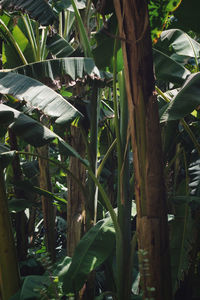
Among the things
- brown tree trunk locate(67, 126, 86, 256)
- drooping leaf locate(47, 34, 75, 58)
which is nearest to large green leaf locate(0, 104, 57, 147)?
drooping leaf locate(47, 34, 75, 58)

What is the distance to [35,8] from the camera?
132 inches

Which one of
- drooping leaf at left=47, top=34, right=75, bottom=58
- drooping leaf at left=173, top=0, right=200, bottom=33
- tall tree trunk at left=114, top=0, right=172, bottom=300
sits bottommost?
tall tree trunk at left=114, top=0, right=172, bottom=300

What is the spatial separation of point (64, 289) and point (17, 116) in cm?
143

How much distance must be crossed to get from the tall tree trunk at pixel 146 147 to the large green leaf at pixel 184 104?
1.22 feet

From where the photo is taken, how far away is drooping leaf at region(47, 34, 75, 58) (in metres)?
4.01

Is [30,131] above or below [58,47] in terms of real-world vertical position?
below

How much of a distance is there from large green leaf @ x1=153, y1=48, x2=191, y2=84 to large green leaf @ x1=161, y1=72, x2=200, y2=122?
63cm

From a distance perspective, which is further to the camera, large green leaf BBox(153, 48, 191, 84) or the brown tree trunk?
the brown tree trunk

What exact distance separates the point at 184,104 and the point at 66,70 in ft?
4.14

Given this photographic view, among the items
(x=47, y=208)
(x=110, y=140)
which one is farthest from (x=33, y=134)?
(x=110, y=140)

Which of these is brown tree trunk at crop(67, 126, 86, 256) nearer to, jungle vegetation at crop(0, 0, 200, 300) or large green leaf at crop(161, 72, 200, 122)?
jungle vegetation at crop(0, 0, 200, 300)

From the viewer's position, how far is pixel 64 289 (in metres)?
2.71

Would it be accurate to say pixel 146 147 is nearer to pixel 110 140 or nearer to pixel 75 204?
pixel 75 204

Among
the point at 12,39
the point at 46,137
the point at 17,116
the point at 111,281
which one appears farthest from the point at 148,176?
the point at 12,39
